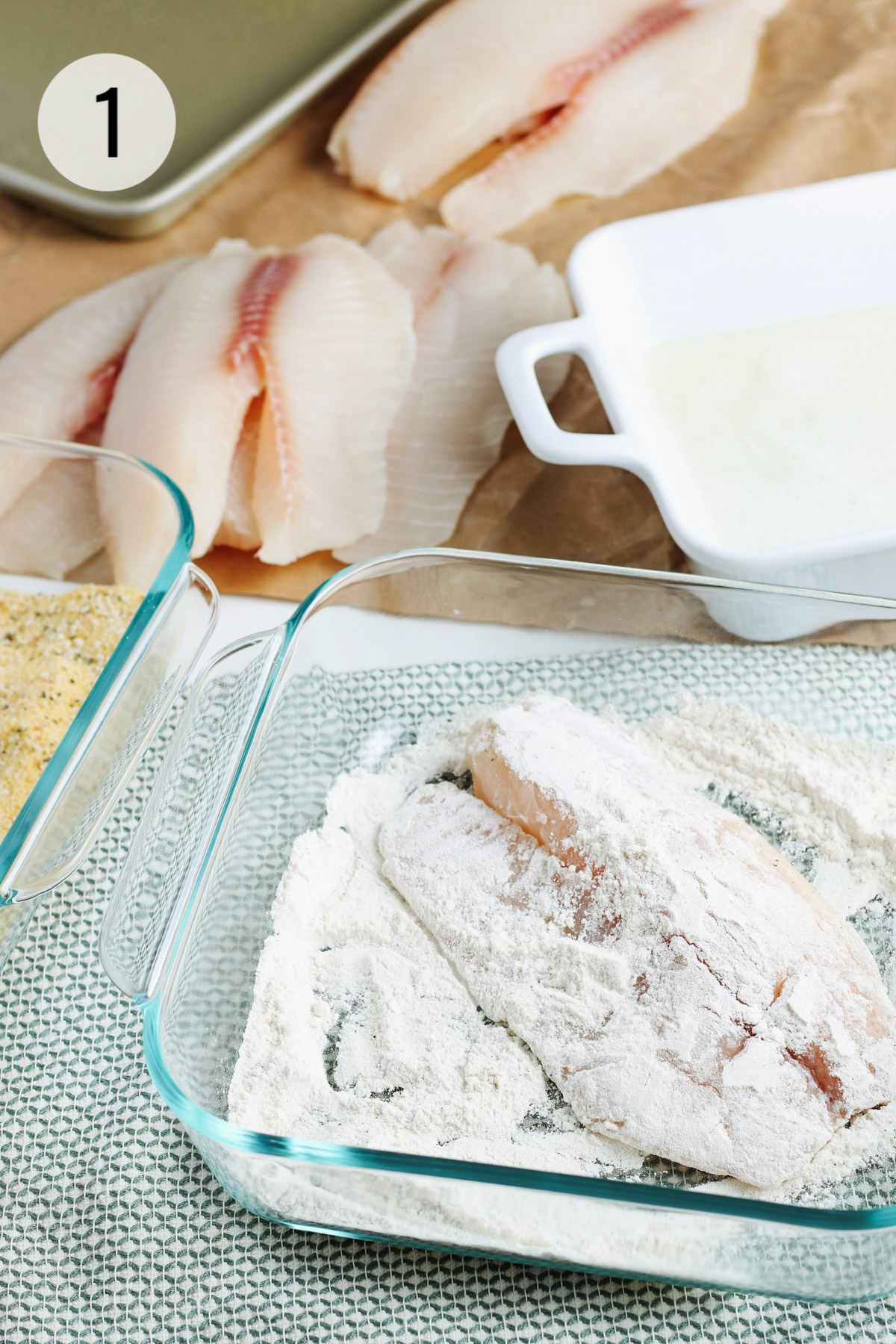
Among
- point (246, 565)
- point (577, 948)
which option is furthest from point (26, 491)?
point (577, 948)

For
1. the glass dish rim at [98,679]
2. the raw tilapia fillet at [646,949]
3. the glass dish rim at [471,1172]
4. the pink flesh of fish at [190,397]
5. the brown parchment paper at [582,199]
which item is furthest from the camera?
the brown parchment paper at [582,199]

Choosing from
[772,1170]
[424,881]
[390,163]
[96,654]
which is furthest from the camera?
[390,163]

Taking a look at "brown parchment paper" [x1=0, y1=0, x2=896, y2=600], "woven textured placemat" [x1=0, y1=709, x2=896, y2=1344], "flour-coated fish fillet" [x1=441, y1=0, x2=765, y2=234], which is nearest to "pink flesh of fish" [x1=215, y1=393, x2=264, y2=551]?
"brown parchment paper" [x1=0, y1=0, x2=896, y2=600]

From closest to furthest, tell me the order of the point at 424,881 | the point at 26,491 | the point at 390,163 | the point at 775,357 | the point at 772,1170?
the point at 772,1170 → the point at 424,881 → the point at 26,491 → the point at 775,357 → the point at 390,163

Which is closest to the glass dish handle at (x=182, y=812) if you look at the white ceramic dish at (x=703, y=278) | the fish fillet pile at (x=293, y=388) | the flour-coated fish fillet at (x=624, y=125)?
the fish fillet pile at (x=293, y=388)

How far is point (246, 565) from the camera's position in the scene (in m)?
1.13

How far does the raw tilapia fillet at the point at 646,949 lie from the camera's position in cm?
64

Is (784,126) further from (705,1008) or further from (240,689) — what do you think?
(705,1008)

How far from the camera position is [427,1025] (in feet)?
2.28

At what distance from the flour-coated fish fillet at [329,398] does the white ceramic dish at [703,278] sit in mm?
211

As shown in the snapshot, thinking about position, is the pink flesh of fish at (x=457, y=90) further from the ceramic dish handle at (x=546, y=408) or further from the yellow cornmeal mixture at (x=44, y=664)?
the yellow cornmeal mixture at (x=44, y=664)

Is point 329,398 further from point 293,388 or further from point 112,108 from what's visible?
point 112,108

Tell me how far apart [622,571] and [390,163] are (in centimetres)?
80

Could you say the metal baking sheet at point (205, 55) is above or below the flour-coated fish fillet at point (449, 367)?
above
